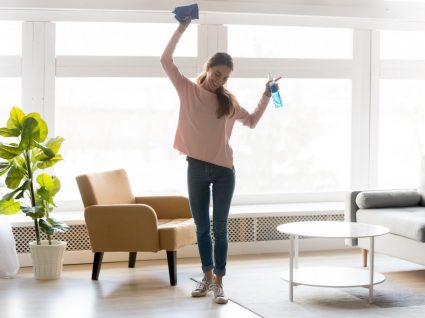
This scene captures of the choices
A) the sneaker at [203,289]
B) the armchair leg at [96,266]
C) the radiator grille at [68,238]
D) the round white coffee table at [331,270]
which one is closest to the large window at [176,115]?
the radiator grille at [68,238]

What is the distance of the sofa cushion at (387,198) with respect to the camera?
221 inches

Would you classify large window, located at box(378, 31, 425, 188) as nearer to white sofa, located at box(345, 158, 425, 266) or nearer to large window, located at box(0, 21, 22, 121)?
white sofa, located at box(345, 158, 425, 266)

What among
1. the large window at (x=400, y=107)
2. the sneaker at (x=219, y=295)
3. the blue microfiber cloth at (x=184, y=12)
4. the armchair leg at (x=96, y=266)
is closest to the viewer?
the blue microfiber cloth at (x=184, y=12)

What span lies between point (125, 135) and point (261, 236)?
1434 millimetres

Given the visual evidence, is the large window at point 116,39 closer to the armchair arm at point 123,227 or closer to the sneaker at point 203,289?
the armchair arm at point 123,227

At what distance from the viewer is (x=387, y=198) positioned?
5676mm

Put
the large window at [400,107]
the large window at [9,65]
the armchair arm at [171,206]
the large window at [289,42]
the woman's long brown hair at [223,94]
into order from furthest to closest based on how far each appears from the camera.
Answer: the large window at [400,107], the large window at [289,42], the large window at [9,65], the armchair arm at [171,206], the woman's long brown hair at [223,94]

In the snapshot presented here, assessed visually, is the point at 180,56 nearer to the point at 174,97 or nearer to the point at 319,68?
the point at 174,97

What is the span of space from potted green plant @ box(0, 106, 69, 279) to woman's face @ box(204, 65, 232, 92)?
1364 mm

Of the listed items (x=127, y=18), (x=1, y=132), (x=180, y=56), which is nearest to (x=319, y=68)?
(x=180, y=56)

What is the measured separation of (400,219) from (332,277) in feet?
2.53

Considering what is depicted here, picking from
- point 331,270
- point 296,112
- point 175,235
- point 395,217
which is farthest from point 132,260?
point 296,112

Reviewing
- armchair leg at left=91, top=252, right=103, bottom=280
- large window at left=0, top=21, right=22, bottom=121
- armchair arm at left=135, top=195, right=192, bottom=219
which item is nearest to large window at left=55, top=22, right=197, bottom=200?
large window at left=0, top=21, right=22, bottom=121

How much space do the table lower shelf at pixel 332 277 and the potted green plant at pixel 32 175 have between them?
167 centimetres
